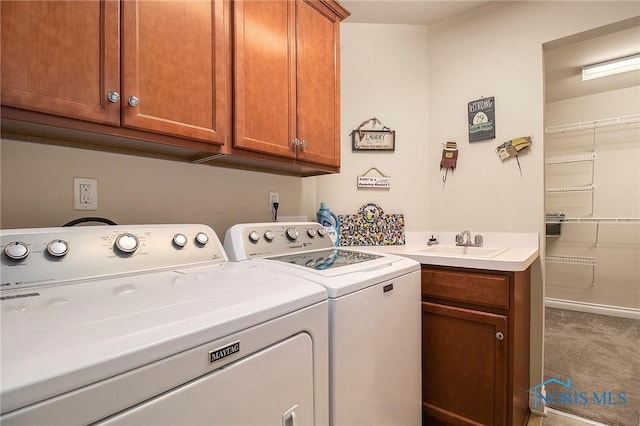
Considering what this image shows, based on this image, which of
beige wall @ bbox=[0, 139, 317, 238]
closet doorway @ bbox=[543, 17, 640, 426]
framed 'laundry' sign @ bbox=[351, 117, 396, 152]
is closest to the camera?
beige wall @ bbox=[0, 139, 317, 238]

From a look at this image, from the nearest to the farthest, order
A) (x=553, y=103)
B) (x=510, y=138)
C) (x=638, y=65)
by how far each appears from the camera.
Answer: (x=510, y=138) < (x=638, y=65) < (x=553, y=103)

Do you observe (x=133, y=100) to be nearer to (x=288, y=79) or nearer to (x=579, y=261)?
(x=288, y=79)

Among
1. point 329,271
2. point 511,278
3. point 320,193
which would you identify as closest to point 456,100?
point 320,193

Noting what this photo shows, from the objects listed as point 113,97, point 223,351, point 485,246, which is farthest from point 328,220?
point 223,351

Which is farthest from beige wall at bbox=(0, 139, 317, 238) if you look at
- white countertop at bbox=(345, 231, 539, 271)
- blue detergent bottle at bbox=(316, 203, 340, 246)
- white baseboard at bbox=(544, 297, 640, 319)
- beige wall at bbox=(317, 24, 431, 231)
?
white baseboard at bbox=(544, 297, 640, 319)

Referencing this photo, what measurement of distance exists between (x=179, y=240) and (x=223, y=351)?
639mm

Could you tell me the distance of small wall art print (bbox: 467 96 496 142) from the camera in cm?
207

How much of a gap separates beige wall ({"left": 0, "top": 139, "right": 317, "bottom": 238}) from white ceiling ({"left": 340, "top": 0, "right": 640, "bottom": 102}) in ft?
4.57

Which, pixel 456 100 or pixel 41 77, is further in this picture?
pixel 456 100

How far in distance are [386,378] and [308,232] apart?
2.55 ft

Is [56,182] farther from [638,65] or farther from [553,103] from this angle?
[553,103]

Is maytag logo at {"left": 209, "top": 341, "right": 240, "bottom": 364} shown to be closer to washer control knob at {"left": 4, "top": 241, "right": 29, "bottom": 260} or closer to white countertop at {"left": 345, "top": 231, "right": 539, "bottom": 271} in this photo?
washer control knob at {"left": 4, "top": 241, "right": 29, "bottom": 260}

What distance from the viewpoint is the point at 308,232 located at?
1628 millimetres

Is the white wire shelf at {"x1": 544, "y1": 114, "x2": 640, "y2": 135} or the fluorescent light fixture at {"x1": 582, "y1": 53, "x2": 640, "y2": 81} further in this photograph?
the white wire shelf at {"x1": 544, "y1": 114, "x2": 640, "y2": 135}
